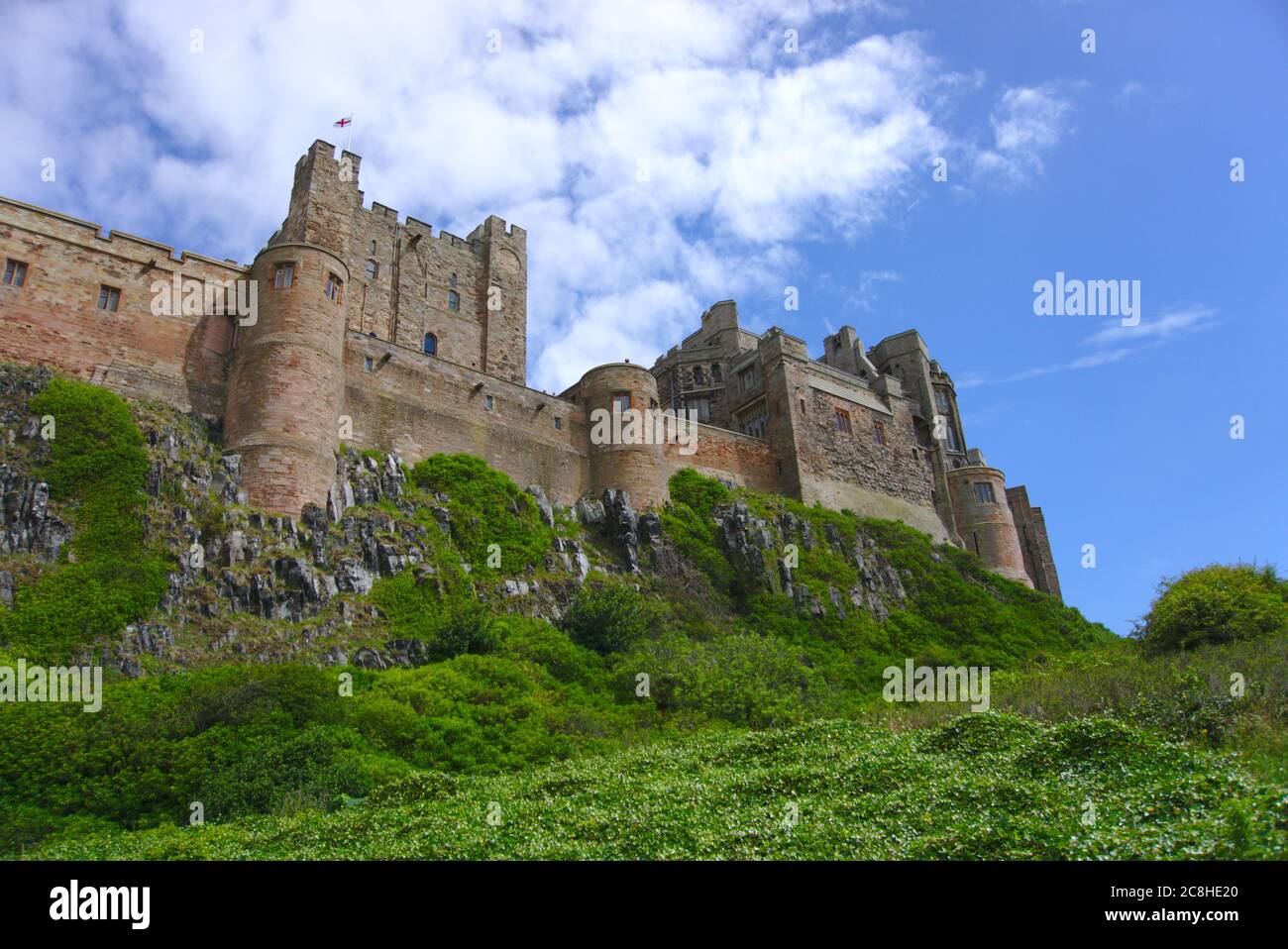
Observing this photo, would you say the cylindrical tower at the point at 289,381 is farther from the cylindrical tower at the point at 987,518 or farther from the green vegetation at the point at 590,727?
the cylindrical tower at the point at 987,518

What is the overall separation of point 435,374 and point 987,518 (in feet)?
107

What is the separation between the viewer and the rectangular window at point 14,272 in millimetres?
26938

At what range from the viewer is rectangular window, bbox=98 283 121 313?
28.3m

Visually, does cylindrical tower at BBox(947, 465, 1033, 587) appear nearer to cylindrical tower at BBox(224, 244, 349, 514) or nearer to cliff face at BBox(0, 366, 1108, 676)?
cliff face at BBox(0, 366, 1108, 676)

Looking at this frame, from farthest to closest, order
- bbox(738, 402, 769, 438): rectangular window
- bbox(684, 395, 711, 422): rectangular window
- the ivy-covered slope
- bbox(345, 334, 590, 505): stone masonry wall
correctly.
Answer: bbox(684, 395, 711, 422): rectangular window → bbox(738, 402, 769, 438): rectangular window → bbox(345, 334, 590, 505): stone masonry wall → the ivy-covered slope

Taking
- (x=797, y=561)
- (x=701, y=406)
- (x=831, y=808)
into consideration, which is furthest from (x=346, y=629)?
(x=701, y=406)

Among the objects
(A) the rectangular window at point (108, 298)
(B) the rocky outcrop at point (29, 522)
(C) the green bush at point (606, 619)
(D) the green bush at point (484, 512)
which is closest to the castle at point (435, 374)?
(A) the rectangular window at point (108, 298)

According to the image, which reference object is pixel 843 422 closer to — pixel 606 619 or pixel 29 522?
pixel 606 619

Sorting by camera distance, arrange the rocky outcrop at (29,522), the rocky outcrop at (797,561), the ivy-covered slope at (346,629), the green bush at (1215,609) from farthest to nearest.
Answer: the rocky outcrop at (797,561), the green bush at (1215,609), the rocky outcrop at (29,522), the ivy-covered slope at (346,629)

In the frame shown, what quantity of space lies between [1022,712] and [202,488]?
21.9m

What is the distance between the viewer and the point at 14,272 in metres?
27.2

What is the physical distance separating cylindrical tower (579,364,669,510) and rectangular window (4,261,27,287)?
20.0 m

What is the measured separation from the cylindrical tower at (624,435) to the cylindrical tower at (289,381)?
36.5 feet

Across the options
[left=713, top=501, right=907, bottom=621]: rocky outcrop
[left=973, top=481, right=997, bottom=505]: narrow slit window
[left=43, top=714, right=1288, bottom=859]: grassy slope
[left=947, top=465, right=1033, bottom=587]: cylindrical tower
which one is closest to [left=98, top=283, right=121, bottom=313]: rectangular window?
[left=43, top=714, right=1288, bottom=859]: grassy slope
